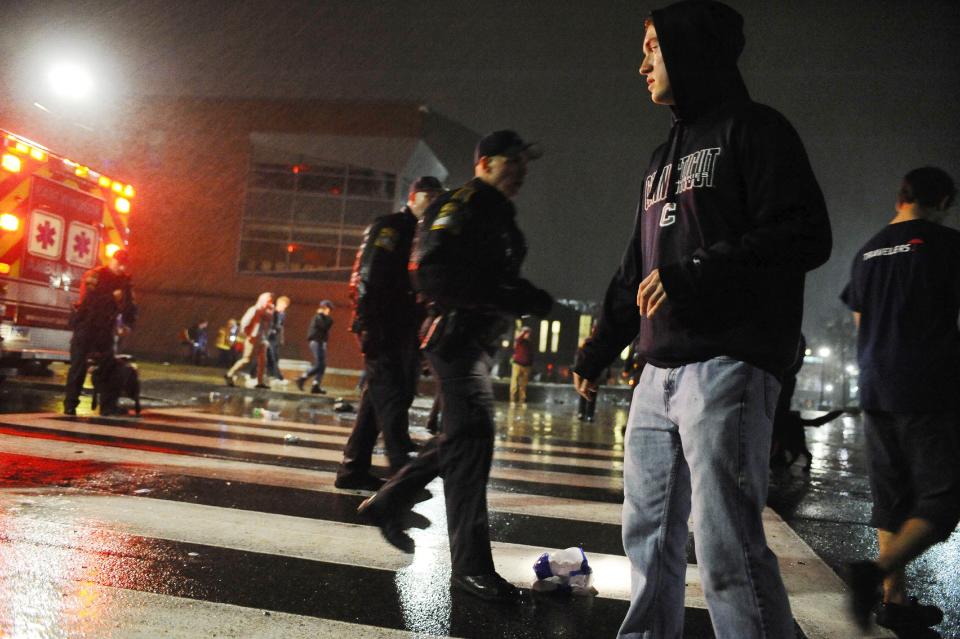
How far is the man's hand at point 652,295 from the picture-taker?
6.53ft

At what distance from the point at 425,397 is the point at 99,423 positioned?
9330 millimetres

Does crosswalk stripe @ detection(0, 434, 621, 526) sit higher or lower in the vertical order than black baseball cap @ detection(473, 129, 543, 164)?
lower

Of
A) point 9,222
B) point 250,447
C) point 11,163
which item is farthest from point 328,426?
point 11,163

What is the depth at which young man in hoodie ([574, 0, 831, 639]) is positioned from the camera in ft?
6.09

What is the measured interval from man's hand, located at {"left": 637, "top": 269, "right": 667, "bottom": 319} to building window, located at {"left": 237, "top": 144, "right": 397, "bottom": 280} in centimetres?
3287

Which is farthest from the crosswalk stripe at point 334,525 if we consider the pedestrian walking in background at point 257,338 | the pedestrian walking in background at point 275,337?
the pedestrian walking in background at point 275,337

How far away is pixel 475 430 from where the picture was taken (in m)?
3.15

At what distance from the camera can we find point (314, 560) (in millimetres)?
3311

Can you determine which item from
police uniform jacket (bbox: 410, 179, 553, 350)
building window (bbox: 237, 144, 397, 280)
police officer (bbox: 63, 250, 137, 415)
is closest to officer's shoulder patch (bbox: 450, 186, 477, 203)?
police uniform jacket (bbox: 410, 179, 553, 350)

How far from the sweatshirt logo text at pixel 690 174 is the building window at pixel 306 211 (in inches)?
1284

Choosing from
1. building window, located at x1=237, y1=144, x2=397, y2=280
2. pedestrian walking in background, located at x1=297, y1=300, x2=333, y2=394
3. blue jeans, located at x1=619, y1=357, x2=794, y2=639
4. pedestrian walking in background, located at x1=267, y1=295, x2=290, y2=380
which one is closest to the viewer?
blue jeans, located at x1=619, y1=357, x2=794, y2=639

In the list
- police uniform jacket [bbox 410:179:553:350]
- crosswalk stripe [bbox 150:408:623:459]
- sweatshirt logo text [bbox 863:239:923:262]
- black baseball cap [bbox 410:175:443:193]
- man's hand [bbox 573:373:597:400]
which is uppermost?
black baseball cap [bbox 410:175:443:193]

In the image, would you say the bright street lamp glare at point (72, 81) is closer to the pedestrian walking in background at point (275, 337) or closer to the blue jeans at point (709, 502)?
the pedestrian walking in background at point (275, 337)

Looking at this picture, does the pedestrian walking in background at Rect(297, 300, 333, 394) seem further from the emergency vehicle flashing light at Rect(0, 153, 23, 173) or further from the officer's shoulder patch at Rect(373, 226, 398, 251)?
the officer's shoulder patch at Rect(373, 226, 398, 251)
